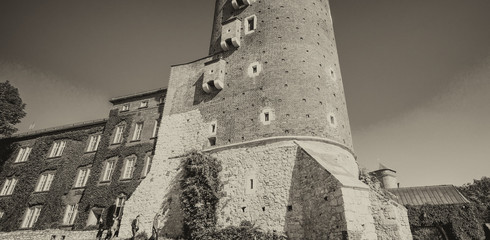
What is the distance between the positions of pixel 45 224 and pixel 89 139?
26.3ft

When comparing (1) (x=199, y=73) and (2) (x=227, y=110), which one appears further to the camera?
(1) (x=199, y=73)

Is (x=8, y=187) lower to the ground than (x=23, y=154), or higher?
lower

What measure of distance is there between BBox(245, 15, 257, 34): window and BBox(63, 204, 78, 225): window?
2050 centimetres

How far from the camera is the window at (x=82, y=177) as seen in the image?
25011 mm

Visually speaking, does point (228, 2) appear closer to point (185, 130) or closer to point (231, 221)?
point (185, 130)

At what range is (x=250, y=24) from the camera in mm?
22375

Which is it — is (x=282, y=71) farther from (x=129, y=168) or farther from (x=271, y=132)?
(x=129, y=168)

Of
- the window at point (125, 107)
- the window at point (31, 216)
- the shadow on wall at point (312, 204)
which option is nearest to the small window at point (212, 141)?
the shadow on wall at point (312, 204)

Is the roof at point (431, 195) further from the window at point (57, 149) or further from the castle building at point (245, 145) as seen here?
the window at point (57, 149)

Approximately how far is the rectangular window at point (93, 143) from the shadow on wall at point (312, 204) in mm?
20160

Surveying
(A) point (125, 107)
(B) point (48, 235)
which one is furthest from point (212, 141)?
(B) point (48, 235)

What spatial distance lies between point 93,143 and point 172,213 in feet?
45.4

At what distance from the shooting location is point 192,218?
16391 millimetres

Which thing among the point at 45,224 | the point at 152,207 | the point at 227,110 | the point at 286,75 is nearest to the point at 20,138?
the point at 45,224
